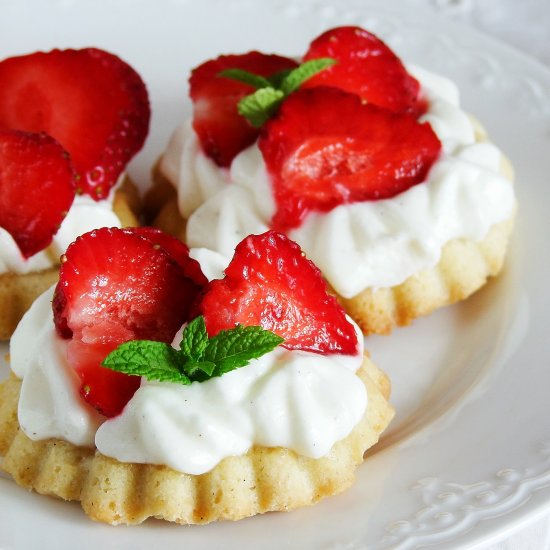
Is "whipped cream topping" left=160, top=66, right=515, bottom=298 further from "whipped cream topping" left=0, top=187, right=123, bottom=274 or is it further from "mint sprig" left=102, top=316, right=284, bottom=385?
"mint sprig" left=102, top=316, right=284, bottom=385

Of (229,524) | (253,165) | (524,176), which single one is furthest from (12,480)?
(524,176)

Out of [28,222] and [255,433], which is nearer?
[255,433]

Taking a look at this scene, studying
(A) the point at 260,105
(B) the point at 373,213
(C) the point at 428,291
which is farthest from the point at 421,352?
(A) the point at 260,105

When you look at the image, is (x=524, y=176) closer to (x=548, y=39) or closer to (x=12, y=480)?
(x=548, y=39)

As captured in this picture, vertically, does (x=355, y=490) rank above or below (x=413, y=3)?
below

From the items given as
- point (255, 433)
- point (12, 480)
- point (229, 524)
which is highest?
point (255, 433)

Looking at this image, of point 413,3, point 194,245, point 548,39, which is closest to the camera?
point 194,245

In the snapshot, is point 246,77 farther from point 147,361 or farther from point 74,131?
point 147,361

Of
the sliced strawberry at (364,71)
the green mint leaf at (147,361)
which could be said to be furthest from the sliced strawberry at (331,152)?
the green mint leaf at (147,361)
